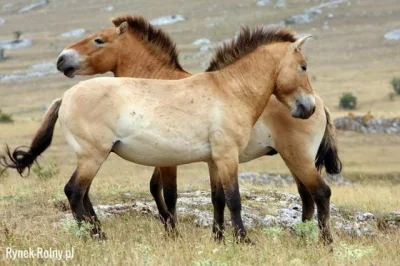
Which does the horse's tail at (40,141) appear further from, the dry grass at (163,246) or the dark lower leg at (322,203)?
the dark lower leg at (322,203)

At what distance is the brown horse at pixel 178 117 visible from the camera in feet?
26.0

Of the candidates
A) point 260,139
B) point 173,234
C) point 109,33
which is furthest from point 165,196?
point 109,33

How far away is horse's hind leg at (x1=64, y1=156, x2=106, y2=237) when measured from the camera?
26.0 ft

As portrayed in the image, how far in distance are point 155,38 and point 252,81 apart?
7.28 ft

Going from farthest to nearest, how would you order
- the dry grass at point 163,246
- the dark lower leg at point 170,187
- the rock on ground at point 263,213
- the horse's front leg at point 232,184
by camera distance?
the rock on ground at point 263,213 → the dark lower leg at point 170,187 → the horse's front leg at point 232,184 → the dry grass at point 163,246

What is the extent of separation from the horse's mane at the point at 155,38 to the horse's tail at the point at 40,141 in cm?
226

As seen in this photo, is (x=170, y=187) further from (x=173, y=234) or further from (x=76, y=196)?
(x=76, y=196)

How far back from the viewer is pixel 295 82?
28.7ft

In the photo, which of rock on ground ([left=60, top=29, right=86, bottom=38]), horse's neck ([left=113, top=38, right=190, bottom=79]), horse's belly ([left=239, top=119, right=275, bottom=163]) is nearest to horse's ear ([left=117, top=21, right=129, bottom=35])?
horse's neck ([left=113, top=38, right=190, bottom=79])

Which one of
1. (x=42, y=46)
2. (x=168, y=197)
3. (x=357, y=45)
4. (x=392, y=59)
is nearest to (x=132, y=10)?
(x=42, y=46)

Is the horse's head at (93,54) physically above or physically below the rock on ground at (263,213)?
above

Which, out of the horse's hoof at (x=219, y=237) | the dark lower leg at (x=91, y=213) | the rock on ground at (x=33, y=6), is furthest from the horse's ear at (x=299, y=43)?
the rock on ground at (x=33, y=6)

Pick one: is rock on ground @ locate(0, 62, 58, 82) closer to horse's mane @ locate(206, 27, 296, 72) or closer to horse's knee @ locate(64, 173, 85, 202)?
horse's mane @ locate(206, 27, 296, 72)

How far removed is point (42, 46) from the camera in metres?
94.5
